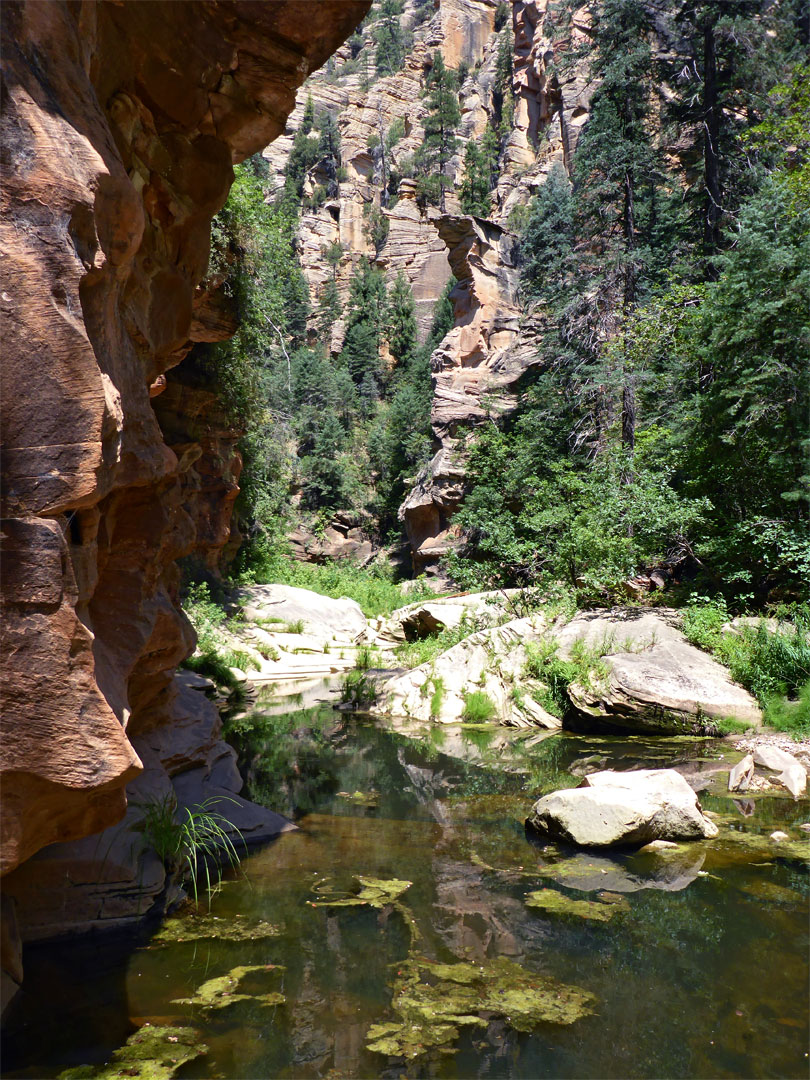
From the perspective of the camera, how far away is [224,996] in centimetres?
437

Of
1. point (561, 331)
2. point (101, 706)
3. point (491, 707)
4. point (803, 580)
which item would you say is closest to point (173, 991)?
point (101, 706)

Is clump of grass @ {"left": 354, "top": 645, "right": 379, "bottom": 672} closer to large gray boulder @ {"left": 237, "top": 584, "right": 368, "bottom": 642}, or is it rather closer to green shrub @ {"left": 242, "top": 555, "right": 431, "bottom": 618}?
large gray boulder @ {"left": 237, "top": 584, "right": 368, "bottom": 642}

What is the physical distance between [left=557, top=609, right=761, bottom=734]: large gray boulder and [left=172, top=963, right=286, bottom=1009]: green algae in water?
777 cm

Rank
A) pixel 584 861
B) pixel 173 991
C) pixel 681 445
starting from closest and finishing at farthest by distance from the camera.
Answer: pixel 173 991, pixel 584 861, pixel 681 445

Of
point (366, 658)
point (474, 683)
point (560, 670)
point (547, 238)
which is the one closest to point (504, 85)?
point (547, 238)

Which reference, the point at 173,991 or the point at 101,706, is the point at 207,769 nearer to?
the point at 173,991

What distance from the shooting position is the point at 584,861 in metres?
6.52

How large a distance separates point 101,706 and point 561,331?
2149 centimetres

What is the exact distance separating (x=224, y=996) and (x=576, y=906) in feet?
8.68

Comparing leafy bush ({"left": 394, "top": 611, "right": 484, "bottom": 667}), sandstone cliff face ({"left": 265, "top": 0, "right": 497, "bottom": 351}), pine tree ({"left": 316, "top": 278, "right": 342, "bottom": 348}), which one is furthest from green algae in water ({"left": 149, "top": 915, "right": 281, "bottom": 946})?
pine tree ({"left": 316, "top": 278, "right": 342, "bottom": 348})

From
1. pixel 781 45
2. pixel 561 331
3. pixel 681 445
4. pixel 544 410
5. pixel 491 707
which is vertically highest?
pixel 781 45

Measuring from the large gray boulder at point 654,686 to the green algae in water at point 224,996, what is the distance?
777 cm

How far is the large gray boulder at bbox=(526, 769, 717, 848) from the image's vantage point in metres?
6.68

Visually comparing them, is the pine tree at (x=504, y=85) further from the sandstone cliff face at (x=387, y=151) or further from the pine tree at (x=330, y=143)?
the pine tree at (x=330, y=143)
